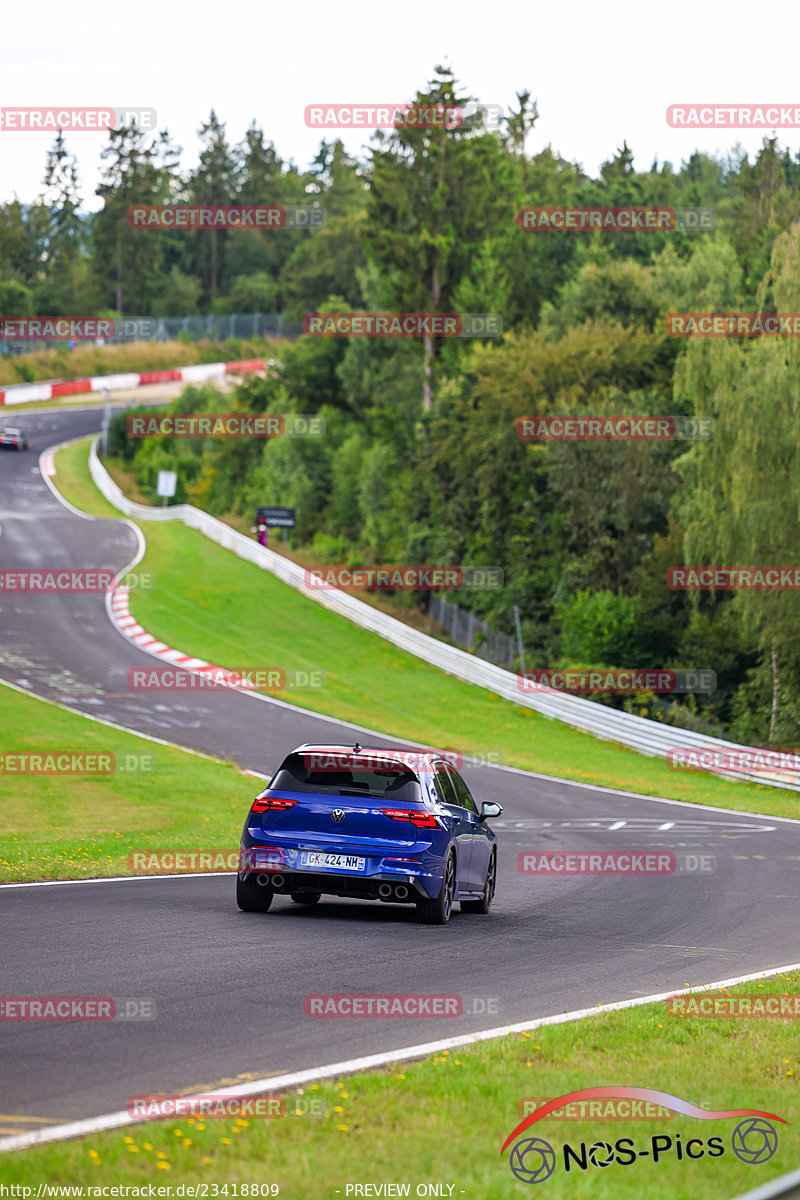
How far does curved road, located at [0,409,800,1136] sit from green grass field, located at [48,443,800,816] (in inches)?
383

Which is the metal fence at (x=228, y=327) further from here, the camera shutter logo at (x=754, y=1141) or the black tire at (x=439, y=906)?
the camera shutter logo at (x=754, y=1141)

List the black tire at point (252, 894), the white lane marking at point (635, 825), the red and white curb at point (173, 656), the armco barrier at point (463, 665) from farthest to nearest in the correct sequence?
the red and white curb at point (173, 656) < the armco barrier at point (463, 665) < the white lane marking at point (635, 825) < the black tire at point (252, 894)

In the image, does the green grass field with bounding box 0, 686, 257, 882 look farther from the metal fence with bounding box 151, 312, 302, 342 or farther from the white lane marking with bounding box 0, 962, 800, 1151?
the metal fence with bounding box 151, 312, 302, 342

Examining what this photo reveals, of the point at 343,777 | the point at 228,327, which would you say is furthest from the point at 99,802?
the point at 228,327

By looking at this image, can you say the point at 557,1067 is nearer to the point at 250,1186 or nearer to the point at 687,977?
the point at 250,1186

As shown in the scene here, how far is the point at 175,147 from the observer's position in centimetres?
15712

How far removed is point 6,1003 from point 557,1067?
3084mm

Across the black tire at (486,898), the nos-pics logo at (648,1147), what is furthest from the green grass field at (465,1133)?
the black tire at (486,898)

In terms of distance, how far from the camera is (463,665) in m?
43.9

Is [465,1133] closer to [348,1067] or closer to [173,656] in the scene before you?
[348,1067]

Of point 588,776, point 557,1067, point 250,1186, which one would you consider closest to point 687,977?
point 557,1067

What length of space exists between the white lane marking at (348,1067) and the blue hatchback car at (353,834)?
2765mm

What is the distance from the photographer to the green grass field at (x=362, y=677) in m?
32.8

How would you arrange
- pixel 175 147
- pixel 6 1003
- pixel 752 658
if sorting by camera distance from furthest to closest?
pixel 175 147 → pixel 752 658 → pixel 6 1003
